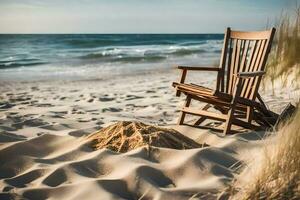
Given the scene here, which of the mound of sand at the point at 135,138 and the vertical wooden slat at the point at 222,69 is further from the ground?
the vertical wooden slat at the point at 222,69

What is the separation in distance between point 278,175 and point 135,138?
1.52 metres

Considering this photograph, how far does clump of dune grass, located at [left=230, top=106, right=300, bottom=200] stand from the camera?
7.85 feet

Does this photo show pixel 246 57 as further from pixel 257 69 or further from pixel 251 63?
pixel 257 69

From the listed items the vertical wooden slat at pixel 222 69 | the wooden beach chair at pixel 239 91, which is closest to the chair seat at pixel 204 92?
the wooden beach chair at pixel 239 91

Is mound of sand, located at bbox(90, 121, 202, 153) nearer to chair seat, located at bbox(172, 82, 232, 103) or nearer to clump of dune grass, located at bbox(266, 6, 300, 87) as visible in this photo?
chair seat, located at bbox(172, 82, 232, 103)

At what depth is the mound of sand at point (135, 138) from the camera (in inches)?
144

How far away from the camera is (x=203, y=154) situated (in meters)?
3.33

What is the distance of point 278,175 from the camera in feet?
8.12

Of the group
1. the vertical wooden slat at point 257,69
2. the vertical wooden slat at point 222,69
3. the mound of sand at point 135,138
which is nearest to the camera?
the mound of sand at point 135,138

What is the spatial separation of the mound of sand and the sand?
132 mm

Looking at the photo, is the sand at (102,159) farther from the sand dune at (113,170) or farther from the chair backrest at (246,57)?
the chair backrest at (246,57)

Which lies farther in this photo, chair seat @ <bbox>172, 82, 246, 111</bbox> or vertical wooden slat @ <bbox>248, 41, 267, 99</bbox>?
vertical wooden slat @ <bbox>248, 41, 267, 99</bbox>

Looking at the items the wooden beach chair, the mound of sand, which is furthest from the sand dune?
the wooden beach chair

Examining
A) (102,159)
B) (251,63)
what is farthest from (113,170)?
(251,63)
